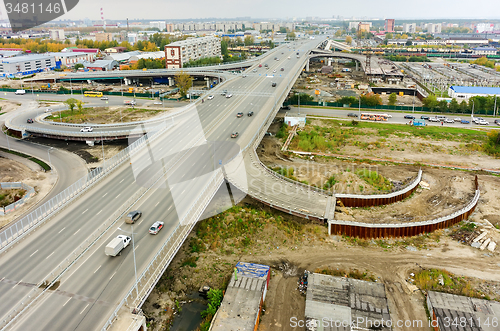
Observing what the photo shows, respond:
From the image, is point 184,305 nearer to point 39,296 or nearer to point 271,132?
point 39,296

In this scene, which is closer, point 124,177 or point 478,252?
point 478,252

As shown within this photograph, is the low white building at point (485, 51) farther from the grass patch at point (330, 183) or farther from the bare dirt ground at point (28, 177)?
the bare dirt ground at point (28, 177)

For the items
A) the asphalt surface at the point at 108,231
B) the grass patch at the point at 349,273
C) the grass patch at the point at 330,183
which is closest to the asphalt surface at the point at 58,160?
the asphalt surface at the point at 108,231

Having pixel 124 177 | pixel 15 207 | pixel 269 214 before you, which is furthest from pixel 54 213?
pixel 269 214

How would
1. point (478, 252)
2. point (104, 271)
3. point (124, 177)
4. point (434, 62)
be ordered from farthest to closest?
point (434, 62) < point (124, 177) < point (478, 252) < point (104, 271)

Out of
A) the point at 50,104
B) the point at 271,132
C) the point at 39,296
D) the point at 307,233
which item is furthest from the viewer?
the point at 50,104

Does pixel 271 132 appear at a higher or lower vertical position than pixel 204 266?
higher

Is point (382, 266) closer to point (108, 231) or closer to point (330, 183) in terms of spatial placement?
point (330, 183)

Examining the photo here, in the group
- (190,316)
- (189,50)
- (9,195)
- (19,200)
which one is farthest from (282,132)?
(189,50)

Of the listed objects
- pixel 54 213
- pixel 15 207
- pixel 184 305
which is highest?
pixel 54 213
